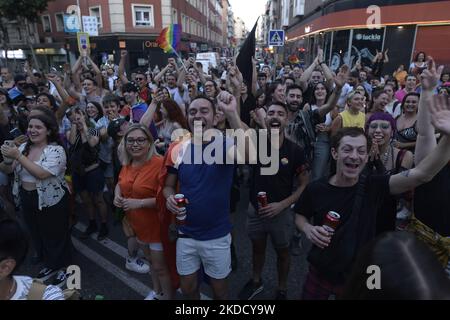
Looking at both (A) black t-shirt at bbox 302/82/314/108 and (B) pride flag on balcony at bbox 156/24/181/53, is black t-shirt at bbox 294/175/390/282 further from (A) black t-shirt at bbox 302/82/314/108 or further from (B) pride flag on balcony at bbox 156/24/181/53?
(B) pride flag on balcony at bbox 156/24/181/53

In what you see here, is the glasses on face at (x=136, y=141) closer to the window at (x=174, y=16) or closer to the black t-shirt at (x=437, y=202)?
the black t-shirt at (x=437, y=202)

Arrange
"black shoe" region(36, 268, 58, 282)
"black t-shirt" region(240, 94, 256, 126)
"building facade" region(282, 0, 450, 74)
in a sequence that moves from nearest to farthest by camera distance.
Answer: "black shoe" region(36, 268, 58, 282)
"black t-shirt" region(240, 94, 256, 126)
"building facade" region(282, 0, 450, 74)

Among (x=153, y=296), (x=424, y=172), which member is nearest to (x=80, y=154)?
(x=153, y=296)

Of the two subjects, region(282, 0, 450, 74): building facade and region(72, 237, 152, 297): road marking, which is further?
region(282, 0, 450, 74): building facade

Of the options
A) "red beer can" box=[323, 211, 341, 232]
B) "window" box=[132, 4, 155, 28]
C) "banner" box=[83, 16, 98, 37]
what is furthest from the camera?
"window" box=[132, 4, 155, 28]

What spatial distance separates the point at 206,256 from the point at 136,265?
1635 millimetres

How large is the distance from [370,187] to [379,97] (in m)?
3.41

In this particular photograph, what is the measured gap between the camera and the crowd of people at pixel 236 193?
1994mm

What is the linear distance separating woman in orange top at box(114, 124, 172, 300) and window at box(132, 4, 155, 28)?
25.6m

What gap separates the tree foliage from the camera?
891 inches

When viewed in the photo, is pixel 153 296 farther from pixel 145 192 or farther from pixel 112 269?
pixel 145 192

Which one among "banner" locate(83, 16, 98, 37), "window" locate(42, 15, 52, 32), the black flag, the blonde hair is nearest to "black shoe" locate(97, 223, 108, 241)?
the blonde hair
